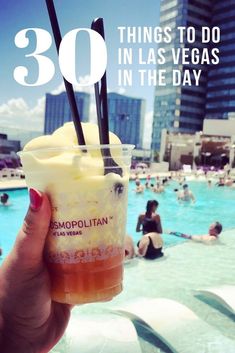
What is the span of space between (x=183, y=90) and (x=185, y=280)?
7155cm

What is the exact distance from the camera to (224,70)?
72.6m

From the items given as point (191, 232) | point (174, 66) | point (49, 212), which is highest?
point (174, 66)

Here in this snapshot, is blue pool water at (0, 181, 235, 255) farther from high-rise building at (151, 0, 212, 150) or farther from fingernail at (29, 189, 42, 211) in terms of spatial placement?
high-rise building at (151, 0, 212, 150)

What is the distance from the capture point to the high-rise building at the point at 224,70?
235ft

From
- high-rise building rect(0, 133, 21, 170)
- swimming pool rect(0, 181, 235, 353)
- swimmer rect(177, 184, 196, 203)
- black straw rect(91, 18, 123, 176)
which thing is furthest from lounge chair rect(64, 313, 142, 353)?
high-rise building rect(0, 133, 21, 170)

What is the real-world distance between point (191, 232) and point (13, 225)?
4.51 m

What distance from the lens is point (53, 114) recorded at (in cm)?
12731

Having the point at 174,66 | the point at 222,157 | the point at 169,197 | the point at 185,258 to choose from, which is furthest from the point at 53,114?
the point at 185,258

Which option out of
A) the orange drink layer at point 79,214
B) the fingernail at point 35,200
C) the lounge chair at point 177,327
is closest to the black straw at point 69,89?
the orange drink layer at point 79,214

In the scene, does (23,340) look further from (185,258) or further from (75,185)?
(185,258)

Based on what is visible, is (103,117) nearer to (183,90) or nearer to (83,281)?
(83,281)

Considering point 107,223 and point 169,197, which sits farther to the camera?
point 169,197

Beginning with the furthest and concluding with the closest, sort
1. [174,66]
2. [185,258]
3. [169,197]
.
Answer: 1. [174,66]
2. [169,197]
3. [185,258]

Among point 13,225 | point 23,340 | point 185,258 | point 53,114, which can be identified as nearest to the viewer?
point 23,340
